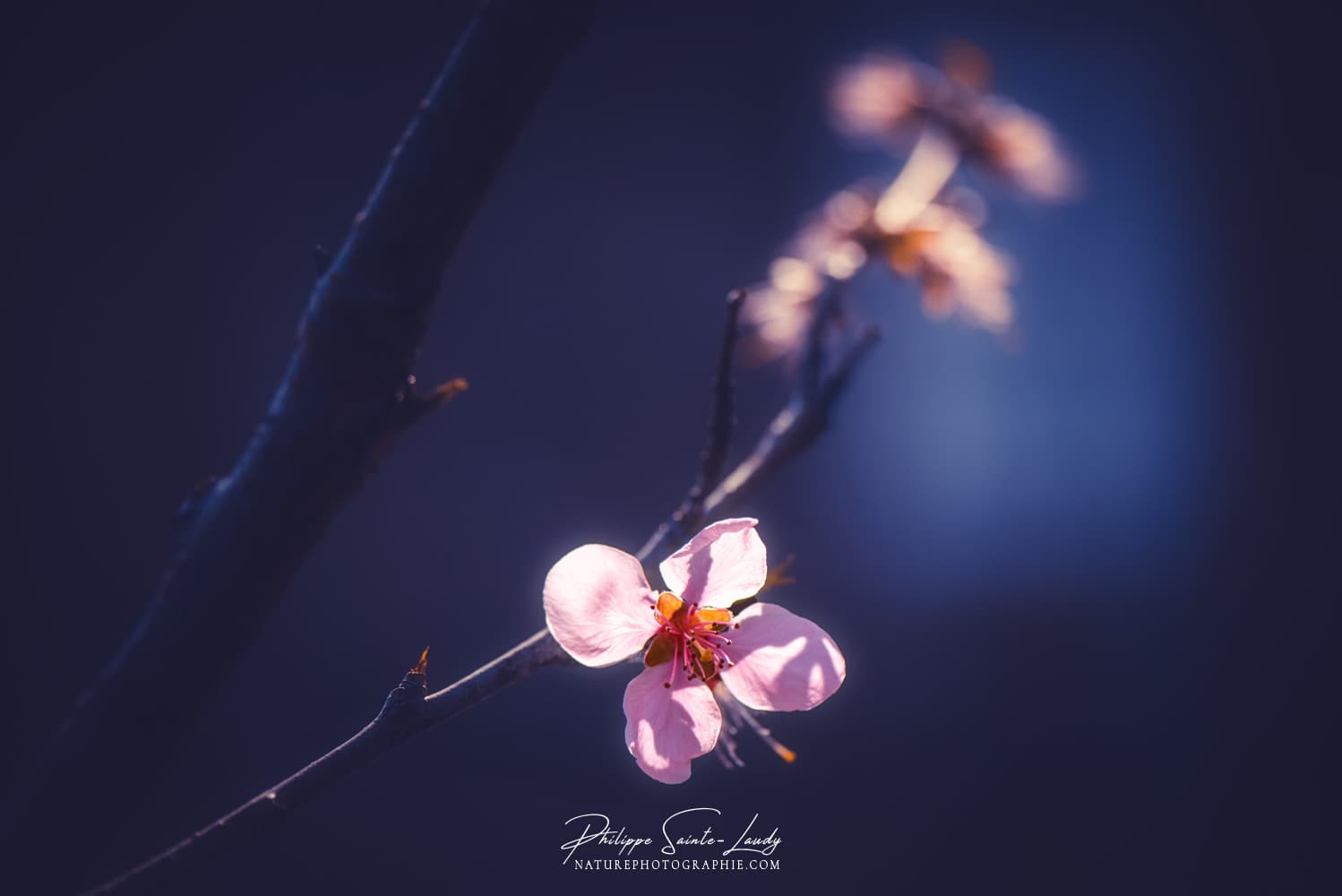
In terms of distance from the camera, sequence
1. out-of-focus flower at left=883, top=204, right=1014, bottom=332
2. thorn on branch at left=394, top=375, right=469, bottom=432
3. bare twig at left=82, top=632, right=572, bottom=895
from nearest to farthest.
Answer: bare twig at left=82, top=632, right=572, bottom=895
thorn on branch at left=394, top=375, right=469, bottom=432
out-of-focus flower at left=883, top=204, right=1014, bottom=332

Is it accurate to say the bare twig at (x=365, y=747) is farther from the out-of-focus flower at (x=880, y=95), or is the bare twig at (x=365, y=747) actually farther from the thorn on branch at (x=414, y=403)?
the out-of-focus flower at (x=880, y=95)

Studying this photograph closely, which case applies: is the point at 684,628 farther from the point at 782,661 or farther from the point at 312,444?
the point at 312,444

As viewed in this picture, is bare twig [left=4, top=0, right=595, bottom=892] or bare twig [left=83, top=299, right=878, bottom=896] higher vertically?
bare twig [left=4, top=0, right=595, bottom=892]

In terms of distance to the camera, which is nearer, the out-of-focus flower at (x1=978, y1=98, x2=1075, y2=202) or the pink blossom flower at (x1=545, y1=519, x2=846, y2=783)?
the pink blossom flower at (x1=545, y1=519, x2=846, y2=783)

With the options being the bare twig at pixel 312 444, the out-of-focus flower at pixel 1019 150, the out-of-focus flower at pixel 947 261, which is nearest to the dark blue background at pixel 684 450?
the out-of-focus flower at pixel 1019 150

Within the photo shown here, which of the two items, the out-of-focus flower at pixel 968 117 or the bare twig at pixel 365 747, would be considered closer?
the bare twig at pixel 365 747

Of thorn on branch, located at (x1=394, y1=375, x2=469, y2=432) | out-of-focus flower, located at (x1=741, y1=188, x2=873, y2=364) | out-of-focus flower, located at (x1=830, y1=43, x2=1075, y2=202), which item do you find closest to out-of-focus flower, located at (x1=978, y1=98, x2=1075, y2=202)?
out-of-focus flower, located at (x1=830, y1=43, x2=1075, y2=202)

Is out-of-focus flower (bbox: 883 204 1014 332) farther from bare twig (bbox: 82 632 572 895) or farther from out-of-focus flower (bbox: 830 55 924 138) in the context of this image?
bare twig (bbox: 82 632 572 895)
